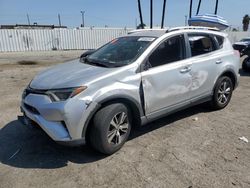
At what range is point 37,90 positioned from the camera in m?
3.53

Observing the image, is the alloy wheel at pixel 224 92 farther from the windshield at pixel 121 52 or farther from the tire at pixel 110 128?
the tire at pixel 110 128

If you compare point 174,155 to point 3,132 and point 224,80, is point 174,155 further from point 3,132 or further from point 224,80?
point 3,132

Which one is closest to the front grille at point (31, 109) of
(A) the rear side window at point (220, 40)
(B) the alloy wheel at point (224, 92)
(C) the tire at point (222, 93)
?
(C) the tire at point (222, 93)

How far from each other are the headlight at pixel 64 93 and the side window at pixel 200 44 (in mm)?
2296

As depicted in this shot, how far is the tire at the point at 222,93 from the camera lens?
519cm

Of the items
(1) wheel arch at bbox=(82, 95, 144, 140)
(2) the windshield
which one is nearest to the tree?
(2) the windshield

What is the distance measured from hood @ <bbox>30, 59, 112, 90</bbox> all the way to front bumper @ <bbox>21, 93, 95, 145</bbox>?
217 mm

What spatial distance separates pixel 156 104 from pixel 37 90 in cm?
172

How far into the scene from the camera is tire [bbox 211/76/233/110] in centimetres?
519

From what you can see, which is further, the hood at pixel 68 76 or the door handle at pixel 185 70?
the door handle at pixel 185 70

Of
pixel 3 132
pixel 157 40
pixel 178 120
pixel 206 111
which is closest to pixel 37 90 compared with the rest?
pixel 3 132

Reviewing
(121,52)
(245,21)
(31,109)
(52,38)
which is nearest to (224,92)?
(121,52)

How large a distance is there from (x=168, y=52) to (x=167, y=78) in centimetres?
46

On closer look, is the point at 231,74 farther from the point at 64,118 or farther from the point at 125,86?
the point at 64,118
